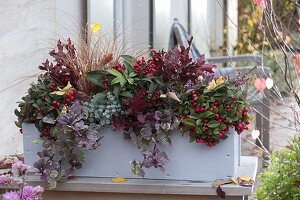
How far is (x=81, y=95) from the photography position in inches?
98.2

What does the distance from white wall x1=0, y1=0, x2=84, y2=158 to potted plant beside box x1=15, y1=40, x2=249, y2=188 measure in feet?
2.76

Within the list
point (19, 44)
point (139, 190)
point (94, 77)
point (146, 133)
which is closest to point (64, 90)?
point (94, 77)

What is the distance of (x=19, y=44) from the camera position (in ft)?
11.6

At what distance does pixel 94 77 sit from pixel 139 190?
442mm

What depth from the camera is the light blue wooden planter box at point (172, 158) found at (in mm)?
2426

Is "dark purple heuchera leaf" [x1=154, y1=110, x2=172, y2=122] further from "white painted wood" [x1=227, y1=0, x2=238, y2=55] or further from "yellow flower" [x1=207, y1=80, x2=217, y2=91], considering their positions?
"white painted wood" [x1=227, y1=0, x2=238, y2=55]

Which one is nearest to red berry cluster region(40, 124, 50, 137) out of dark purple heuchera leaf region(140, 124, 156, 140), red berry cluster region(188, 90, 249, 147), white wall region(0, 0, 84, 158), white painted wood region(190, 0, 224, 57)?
dark purple heuchera leaf region(140, 124, 156, 140)

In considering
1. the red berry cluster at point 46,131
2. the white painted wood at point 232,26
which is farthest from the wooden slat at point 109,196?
the white painted wood at point 232,26

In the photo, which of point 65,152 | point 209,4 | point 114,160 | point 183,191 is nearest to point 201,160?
point 183,191

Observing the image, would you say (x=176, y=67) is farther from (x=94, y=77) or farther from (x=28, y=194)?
(x=28, y=194)

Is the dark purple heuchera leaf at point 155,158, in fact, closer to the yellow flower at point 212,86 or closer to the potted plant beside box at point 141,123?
the potted plant beside box at point 141,123

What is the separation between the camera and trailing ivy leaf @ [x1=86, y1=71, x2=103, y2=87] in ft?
8.16

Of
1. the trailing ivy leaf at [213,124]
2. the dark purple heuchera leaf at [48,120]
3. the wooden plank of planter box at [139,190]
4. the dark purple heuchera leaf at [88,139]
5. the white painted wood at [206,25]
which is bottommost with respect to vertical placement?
the wooden plank of planter box at [139,190]

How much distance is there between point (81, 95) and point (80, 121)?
0.40 ft
